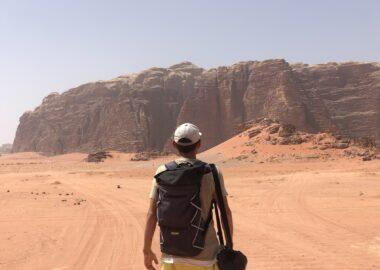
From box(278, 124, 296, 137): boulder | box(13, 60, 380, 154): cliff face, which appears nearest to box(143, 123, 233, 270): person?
box(278, 124, 296, 137): boulder

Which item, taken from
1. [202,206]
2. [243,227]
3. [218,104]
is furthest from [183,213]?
[218,104]

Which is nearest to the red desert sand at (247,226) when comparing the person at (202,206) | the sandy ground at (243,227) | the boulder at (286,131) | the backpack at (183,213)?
the sandy ground at (243,227)

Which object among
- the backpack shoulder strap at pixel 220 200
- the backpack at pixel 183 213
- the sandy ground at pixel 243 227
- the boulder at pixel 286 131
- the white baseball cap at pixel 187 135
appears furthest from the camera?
the boulder at pixel 286 131

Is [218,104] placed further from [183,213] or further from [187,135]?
[183,213]

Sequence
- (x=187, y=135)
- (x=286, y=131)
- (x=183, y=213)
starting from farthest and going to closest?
(x=286, y=131) < (x=187, y=135) < (x=183, y=213)

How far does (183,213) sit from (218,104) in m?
65.9

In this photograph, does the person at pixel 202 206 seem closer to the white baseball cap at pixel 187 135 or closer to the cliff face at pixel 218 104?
the white baseball cap at pixel 187 135

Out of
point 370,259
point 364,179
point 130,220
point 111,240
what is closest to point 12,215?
point 130,220

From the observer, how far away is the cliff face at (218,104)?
2501 inches

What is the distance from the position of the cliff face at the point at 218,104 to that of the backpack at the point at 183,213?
2200 inches

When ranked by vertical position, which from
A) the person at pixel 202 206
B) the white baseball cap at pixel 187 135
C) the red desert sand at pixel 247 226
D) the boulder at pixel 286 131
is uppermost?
the white baseball cap at pixel 187 135

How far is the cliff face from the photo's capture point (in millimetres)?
63531

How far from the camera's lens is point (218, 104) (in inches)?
2712

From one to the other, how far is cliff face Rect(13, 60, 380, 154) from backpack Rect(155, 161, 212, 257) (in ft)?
183
